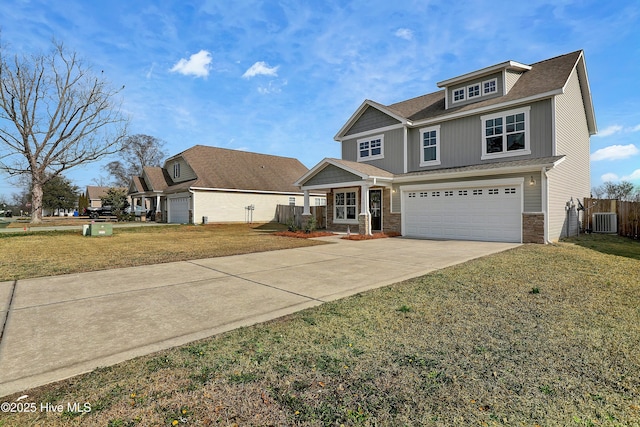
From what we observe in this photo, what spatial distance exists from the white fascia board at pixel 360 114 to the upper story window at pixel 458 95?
2729 millimetres

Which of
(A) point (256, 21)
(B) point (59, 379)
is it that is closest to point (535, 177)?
(A) point (256, 21)

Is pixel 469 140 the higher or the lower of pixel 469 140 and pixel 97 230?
the higher

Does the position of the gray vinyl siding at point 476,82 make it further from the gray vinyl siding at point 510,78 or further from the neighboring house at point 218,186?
the neighboring house at point 218,186

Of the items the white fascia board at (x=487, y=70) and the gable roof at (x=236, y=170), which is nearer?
the white fascia board at (x=487, y=70)

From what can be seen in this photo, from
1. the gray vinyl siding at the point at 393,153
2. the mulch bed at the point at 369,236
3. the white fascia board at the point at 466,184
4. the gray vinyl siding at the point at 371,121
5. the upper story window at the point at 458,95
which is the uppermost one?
the upper story window at the point at 458,95

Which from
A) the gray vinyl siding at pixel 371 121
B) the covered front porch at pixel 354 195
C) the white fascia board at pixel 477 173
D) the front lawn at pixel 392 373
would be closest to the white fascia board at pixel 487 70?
the gray vinyl siding at pixel 371 121

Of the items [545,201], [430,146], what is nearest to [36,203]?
[430,146]

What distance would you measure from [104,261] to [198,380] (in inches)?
314

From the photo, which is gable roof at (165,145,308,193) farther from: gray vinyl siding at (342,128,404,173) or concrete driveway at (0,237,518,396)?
concrete driveway at (0,237,518,396)

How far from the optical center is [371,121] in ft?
61.1

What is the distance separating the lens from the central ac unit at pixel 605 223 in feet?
52.6

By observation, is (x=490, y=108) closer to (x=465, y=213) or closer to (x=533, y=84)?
(x=533, y=84)

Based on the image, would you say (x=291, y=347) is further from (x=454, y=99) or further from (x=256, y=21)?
(x=454, y=99)

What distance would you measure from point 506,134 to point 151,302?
14985 mm
